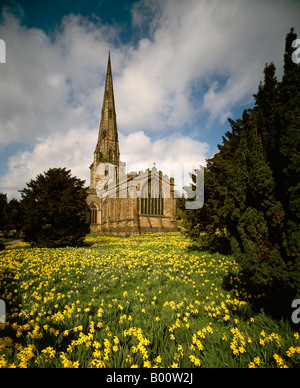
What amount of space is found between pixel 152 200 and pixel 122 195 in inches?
250

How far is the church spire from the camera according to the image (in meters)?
52.2

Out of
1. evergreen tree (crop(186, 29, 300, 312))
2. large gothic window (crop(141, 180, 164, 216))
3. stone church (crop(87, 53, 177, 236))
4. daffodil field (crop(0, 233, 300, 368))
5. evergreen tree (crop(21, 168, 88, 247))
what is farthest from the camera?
large gothic window (crop(141, 180, 164, 216))

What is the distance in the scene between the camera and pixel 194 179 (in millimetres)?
10094

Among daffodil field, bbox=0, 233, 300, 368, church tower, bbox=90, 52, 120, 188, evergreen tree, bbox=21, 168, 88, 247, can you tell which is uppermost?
church tower, bbox=90, 52, 120, 188

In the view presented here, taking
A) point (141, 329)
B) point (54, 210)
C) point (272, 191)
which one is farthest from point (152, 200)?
point (141, 329)

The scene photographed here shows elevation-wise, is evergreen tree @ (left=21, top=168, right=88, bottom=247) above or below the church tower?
below

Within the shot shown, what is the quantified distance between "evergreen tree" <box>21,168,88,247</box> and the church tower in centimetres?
3799

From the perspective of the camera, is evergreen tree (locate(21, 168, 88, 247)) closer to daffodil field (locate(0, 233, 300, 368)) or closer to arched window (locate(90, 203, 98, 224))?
daffodil field (locate(0, 233, 300, 368))

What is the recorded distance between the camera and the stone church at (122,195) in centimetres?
3189

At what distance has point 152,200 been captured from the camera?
118 feet

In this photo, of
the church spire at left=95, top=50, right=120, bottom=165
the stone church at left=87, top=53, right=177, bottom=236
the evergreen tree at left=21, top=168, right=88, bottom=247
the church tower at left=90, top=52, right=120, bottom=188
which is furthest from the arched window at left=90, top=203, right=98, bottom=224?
the evergreen tree at left=21, top=168, right=88, bottom=247

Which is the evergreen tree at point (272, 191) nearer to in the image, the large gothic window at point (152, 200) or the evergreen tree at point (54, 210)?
the evergreen tree at point (54, 210)

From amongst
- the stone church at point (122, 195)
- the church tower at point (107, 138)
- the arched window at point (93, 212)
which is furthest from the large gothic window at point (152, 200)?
the church tower at point (107, 138)
